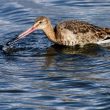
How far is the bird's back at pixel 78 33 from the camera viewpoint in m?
14.6

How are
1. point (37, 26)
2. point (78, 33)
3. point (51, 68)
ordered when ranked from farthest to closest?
1. point (78, 33)
2. point (37, 26)
3. point (51, 68)

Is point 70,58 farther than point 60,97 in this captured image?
Yes

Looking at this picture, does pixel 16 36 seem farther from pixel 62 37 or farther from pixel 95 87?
pixel 95 87

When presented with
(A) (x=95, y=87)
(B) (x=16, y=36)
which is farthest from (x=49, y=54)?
(A) (x=95, y=87)

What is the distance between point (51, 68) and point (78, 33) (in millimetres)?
2418

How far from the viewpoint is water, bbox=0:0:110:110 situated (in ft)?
33.9

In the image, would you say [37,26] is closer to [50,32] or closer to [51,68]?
[50,32]

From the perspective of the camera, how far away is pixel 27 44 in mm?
14570

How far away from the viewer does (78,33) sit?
14727mm

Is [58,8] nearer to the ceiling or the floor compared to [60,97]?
nearer to the ceiling

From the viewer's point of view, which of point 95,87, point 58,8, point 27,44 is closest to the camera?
point 95,87

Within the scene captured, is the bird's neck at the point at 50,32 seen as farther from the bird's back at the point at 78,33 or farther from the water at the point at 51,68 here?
the water at the point at 51,68

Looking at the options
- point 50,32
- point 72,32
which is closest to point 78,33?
point 72,32

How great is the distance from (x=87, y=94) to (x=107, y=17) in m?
6.05
